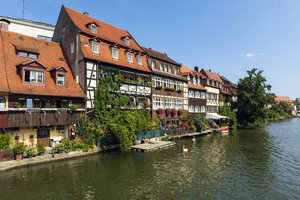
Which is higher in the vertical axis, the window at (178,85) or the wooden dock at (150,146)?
the window at (178,85)

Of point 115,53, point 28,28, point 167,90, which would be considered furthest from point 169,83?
point 28,28

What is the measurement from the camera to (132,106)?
26.4 metres

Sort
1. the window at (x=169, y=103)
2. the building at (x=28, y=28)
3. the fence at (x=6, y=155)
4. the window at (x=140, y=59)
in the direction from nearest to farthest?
the fence at (x=6, y=155) < the window at (x=140, y=59) < the building at (x=28, y=28) < the window at (x=169, y=103)

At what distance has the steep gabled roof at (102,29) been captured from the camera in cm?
2561

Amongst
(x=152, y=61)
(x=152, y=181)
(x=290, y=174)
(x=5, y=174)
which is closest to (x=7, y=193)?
(x=5, y=174)

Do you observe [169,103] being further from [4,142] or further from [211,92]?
[4,142]

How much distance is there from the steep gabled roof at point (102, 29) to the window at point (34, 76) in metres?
7.48

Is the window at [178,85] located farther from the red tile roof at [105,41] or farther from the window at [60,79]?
the window at [60,79]

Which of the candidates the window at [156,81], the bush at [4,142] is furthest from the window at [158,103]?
the bush at [4,142]

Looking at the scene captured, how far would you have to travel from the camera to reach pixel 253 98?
50875mm

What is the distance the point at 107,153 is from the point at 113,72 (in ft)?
34.5

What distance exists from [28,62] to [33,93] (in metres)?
3.06

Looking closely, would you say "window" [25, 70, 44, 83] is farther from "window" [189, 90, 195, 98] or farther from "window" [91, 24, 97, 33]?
"window" [189, 90, 195, 98]

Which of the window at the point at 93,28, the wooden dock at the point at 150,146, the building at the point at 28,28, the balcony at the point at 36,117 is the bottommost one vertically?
the wooden dock at the point at 150,146
